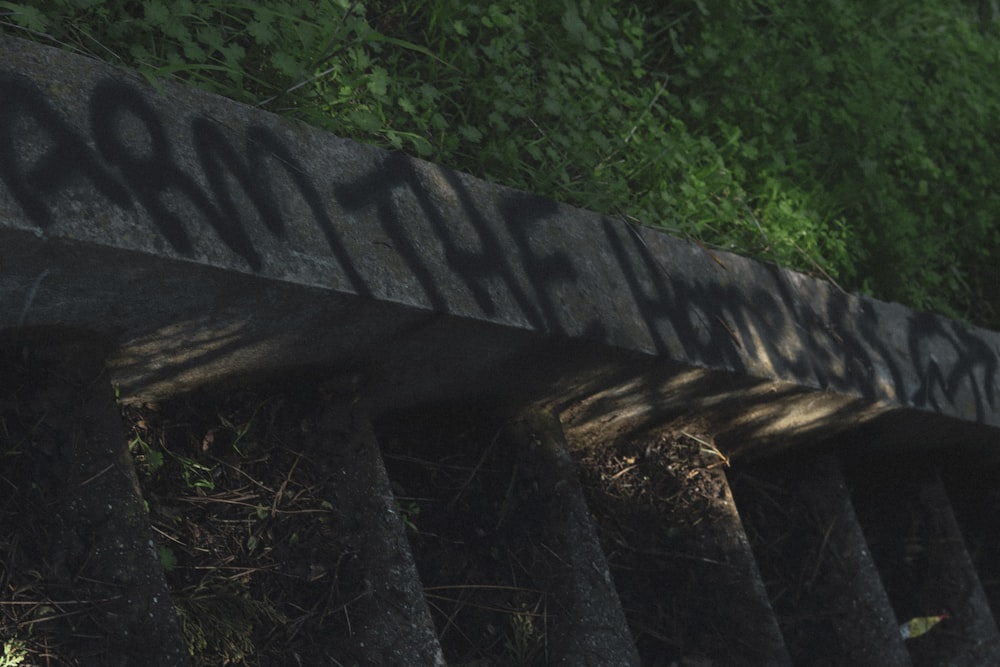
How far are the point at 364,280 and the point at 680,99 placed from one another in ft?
5.33

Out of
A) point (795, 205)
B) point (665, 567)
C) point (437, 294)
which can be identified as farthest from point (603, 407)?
point (795, 205)

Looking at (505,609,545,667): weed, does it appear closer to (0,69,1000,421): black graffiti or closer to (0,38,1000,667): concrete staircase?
(0,38,1000,667): concrete staircase

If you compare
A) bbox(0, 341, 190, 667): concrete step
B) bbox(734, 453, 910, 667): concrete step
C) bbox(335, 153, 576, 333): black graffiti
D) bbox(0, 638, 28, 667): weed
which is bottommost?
bbox(734, 453, 910, 667): concrete step

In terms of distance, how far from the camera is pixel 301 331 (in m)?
1.99

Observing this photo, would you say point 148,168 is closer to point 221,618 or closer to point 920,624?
point 221,618

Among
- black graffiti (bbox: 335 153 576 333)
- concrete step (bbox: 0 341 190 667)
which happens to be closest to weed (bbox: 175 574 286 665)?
concrete step (bbox: 0 341 190 667)

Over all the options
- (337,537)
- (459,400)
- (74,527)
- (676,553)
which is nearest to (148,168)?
(74,527)

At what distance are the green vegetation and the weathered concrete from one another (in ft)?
0.62

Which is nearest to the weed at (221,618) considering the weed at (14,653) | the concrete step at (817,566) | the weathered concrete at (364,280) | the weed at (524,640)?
the weed at (14,653)

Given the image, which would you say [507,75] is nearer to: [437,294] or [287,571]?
[437,294]

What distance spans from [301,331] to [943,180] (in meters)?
2.49

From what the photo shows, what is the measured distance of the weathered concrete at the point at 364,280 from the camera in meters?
1.70

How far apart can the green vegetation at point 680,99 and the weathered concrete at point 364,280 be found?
0.62 feet

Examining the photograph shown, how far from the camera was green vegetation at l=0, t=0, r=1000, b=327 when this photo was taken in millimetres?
2262
